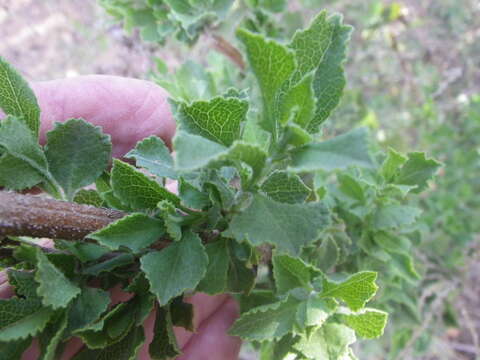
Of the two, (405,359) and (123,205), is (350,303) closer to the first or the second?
(123,205)

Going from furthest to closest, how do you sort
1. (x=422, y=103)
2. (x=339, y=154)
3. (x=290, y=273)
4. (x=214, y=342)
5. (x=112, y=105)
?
1. (x=422, y=103)
2. (x=214, y=342)
3. (x=112, y=105)
4. (x=290, y=273)
5. (x=339, y=154)

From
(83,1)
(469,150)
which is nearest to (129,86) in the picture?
(469,150)

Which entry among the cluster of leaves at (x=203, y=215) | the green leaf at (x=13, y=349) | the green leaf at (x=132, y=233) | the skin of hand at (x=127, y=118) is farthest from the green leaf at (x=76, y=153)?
the skin of hand at (x=127, y=118)

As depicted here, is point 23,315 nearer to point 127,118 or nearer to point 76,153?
point 76,153

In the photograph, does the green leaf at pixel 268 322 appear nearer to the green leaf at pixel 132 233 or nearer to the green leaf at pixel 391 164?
the green leaf at pixel 132 233

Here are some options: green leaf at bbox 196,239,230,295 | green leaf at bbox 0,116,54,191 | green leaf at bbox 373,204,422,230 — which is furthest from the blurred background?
green leaf at bbox 196,239,230,295

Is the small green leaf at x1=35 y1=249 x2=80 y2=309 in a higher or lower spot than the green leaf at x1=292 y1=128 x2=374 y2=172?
lower

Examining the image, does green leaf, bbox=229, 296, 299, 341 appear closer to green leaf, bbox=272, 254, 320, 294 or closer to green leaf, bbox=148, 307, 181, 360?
green leaf, bbox=272, 254, 320, 294

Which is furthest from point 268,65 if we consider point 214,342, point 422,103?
point 422,103
